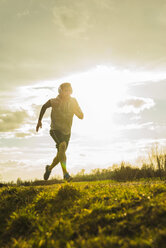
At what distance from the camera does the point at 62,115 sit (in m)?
8.79

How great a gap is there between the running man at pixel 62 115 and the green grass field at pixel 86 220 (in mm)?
2821

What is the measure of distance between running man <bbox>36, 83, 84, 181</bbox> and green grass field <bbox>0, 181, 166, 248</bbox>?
282 cm

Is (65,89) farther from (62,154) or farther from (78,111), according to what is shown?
(62,154)

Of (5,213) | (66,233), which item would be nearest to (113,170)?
(5,213)

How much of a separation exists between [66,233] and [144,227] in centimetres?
117

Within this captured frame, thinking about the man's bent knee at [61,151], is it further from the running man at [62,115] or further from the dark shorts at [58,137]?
the dark shorts at [58,137]

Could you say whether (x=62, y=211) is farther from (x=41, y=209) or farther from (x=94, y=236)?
(x=94, y=236)

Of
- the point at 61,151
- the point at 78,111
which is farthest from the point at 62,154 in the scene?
the point at 78,111

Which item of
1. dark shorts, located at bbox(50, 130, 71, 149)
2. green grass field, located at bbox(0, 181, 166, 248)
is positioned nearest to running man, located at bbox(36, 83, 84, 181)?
dark shorts, located at bbox(50, 130, 71, 149)

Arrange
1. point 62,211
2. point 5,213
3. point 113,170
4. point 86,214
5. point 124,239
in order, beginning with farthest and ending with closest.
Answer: point 113,170 < point 5,213 < point 62,211 < point 86,214 < point 124,239

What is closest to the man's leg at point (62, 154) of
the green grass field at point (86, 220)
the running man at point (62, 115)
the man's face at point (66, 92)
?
the running man at point (62, 115)

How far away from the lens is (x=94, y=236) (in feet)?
12.3

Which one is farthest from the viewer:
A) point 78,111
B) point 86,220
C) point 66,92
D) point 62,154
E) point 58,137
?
point 78,111

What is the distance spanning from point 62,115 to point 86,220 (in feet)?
16.3
